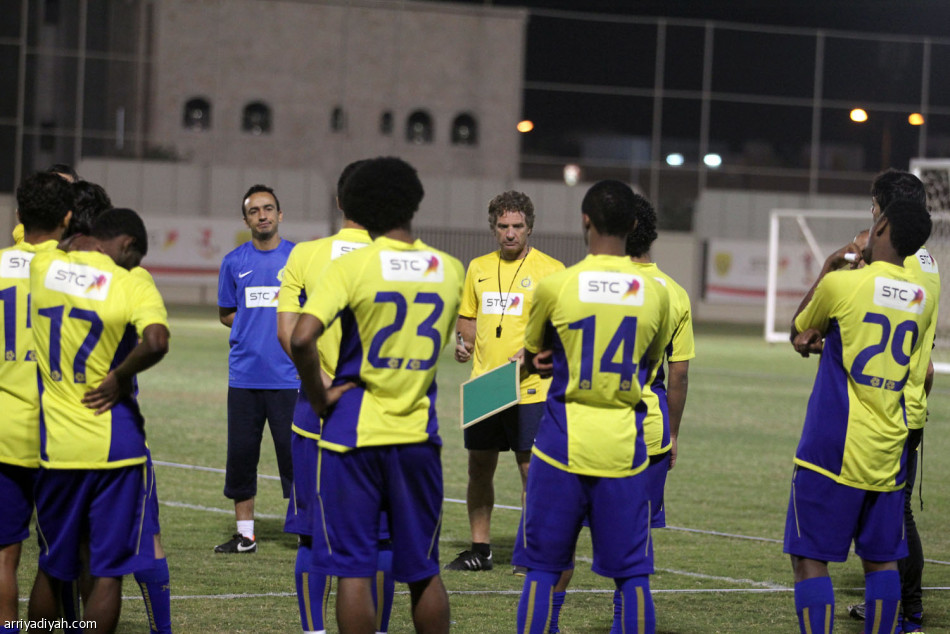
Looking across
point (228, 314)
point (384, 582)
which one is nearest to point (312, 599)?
point (384, 582)

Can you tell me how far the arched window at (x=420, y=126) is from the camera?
159 feet

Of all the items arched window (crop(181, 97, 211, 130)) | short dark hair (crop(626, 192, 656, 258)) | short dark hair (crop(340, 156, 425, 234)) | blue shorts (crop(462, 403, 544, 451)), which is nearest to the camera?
short dark hair (crop(340, 156, 425, 234))

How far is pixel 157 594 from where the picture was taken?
5.16 metres

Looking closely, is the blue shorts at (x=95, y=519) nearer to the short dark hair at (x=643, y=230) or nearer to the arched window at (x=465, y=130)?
the short dark hair at (x=643, y=230)

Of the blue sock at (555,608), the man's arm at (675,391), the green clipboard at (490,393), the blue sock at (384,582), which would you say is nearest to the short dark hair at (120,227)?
the blue sock at (384,582)

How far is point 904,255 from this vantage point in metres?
5.24

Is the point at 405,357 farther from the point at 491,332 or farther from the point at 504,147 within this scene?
the point at 504,147

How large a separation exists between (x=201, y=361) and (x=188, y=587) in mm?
14795

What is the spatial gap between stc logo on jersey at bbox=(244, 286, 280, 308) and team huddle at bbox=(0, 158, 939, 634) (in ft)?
7.58

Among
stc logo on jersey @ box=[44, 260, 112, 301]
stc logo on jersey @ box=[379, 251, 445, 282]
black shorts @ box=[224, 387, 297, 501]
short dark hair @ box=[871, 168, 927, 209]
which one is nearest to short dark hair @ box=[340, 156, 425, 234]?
stc logo on jersey @ box=[379, 251, 445, 282]

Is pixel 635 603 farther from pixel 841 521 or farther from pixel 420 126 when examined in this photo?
pixel 420 126

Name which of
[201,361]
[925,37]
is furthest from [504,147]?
[201,361]

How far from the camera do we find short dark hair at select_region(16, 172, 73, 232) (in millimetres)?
5016

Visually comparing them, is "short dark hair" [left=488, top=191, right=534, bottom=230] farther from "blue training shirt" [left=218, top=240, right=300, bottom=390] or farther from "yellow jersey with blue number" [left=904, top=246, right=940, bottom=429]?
"yellow jersey with blue number" [left=904, top=246, right=940, bottom=429]
